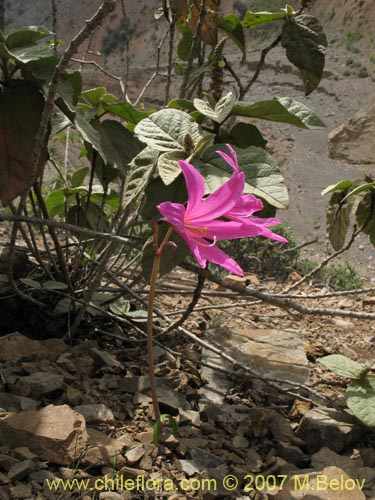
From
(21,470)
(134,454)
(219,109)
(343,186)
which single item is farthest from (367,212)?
(21,470)

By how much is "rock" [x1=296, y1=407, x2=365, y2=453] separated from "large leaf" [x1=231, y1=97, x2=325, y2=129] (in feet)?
2.06

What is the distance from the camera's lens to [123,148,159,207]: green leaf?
1.00 m

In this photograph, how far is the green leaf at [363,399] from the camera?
3.91 ft

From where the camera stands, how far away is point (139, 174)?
105cm

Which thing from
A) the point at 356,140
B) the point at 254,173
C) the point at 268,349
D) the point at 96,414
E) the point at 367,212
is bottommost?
the point at 356,140

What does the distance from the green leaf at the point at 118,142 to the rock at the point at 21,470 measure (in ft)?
2.12

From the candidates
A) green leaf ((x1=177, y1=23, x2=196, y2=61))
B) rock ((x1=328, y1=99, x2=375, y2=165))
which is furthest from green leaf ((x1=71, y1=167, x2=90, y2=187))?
rock ((x1=328, y1=99, x2=375, y2=165))

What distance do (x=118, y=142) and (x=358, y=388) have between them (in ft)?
2.55

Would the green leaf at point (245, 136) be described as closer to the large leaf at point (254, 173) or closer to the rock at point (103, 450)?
the large leaf at point (254, 173)

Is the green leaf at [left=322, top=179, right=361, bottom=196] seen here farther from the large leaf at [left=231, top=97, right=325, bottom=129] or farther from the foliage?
the foliage

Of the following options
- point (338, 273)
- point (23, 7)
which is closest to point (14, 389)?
point (338, 273)

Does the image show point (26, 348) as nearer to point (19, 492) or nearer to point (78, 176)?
point (19, 492)

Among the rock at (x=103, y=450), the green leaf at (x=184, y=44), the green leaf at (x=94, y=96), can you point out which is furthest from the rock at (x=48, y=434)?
the green leaf at (x=184, y=44)

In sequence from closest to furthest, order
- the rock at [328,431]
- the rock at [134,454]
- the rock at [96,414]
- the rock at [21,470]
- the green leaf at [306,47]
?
the rock at [21,470] → the rock at [134,454] → the rock at [96,414] → the rock at [328,431] → the green leaf at [306,47]
